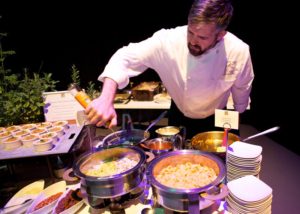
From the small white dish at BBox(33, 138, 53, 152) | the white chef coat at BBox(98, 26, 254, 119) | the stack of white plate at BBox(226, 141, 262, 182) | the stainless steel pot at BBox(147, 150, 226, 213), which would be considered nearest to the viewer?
the stainless steel pot at BBox(147, 150, 226, 213)

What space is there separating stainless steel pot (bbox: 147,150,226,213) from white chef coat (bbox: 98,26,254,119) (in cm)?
78

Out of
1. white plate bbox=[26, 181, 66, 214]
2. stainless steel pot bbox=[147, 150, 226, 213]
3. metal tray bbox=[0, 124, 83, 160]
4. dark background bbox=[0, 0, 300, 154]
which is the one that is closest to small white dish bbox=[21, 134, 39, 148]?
metal tray bbox=[0, 124, 83, 160]

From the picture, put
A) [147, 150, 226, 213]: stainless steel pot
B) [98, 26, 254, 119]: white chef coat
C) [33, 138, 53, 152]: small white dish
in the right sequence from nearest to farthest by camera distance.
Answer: [147, 150, 226, 213]: stainless steel pot → [33, 138, 53, 152]: small white dish → [98, 26, 254, 119]: white chef coat

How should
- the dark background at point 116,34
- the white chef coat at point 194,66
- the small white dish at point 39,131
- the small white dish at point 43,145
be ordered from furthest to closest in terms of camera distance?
1. the dark background at point 116,34
2. the white chef coat at point 194,66
3. the small white dish at point 39,131
4. the small white dish at point 43,145

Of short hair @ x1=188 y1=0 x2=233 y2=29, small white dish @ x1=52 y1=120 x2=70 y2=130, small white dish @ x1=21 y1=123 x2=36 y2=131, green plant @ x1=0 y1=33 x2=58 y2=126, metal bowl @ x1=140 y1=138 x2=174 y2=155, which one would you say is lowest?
metal bowl @ x1=140 y1=138 x2=174 y2=155

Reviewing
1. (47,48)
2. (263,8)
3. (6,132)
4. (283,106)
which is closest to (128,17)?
(47,48)

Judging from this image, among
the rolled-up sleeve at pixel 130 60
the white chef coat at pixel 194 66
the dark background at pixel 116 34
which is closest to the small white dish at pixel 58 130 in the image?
the rolled-up sleeve at pixel 130 60

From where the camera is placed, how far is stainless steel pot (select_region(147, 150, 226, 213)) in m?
0.96

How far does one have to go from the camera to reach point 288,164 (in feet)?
9.39

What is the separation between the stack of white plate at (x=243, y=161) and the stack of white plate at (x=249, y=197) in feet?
0.26

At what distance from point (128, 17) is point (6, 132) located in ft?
8.95

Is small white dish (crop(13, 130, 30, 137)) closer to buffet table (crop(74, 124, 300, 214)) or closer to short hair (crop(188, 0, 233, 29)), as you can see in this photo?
short hair (crop(188, 0, 233, 29))

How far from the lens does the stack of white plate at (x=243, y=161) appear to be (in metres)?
1.19

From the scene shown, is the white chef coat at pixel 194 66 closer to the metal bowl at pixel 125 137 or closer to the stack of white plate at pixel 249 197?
the metal bowl at pixel 125 137
